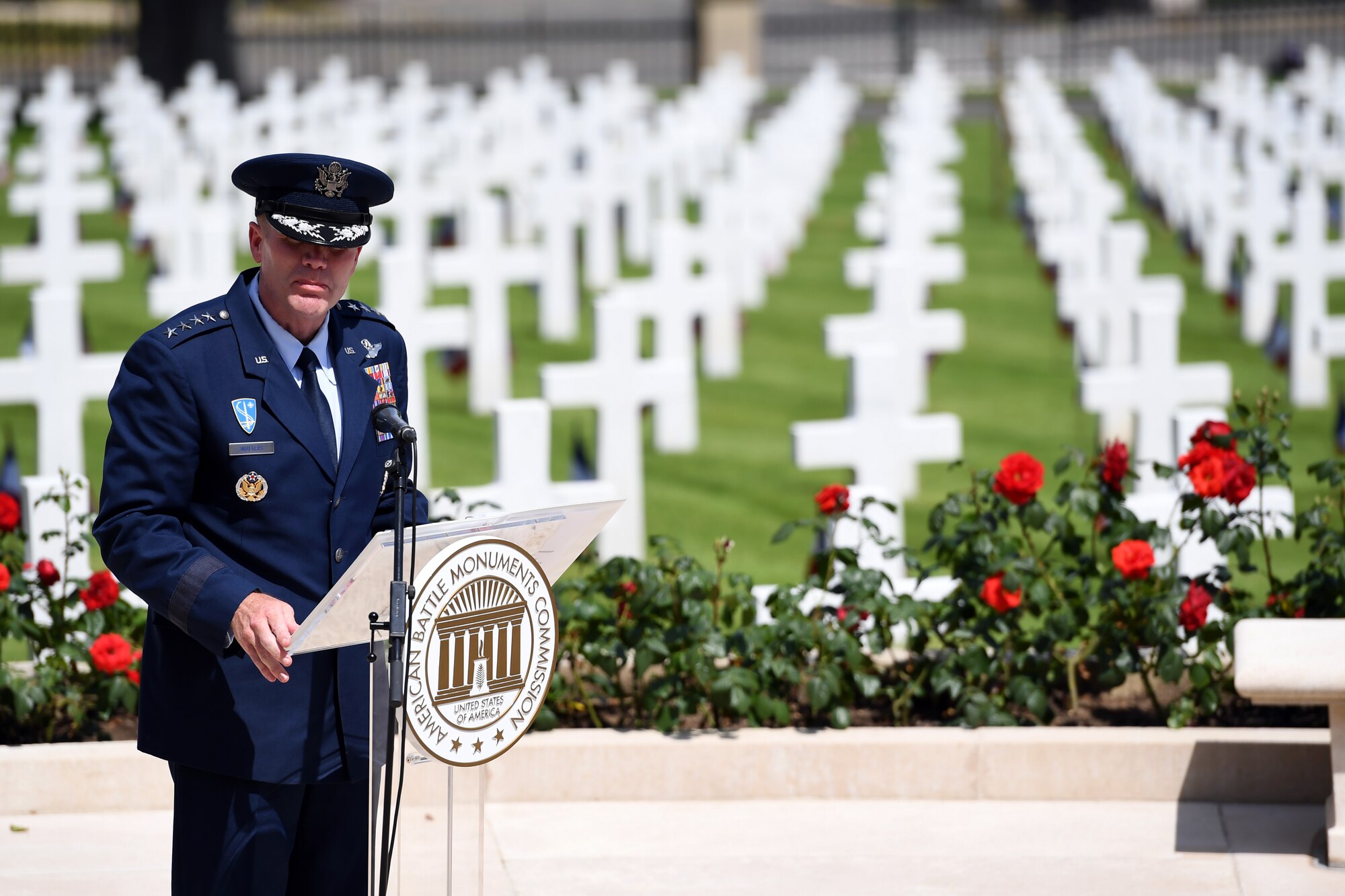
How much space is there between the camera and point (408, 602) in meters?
2.72

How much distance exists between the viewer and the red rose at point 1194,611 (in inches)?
176

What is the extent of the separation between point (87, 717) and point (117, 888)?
29.4 inches

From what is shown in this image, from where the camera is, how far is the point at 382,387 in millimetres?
3127

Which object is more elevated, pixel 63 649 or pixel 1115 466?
pixel 1115 466

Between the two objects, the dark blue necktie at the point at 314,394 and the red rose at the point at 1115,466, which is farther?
the red rose at the point at 1115,466

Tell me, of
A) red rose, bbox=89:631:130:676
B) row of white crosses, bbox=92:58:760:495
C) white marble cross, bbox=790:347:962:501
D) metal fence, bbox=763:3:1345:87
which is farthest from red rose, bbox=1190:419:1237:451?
metal fence, bbox=763:3:1345:87

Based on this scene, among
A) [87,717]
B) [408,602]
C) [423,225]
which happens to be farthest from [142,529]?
[423,225]

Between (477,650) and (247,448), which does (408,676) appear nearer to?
(477,650)

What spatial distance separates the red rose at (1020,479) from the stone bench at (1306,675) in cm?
65

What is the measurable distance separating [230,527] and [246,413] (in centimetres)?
19

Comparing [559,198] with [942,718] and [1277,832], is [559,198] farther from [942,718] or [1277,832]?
[1277,832]

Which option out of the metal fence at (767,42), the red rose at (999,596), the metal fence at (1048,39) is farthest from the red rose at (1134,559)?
the metal fence at (1048,39)

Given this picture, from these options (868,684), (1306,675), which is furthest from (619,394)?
(1306,675)

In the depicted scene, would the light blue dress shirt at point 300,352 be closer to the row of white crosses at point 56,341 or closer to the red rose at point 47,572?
the red rose at point 47,572
